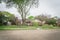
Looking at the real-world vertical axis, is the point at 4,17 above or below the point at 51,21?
above

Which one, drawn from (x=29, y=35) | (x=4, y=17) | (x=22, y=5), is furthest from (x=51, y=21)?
(x=4, y=17)

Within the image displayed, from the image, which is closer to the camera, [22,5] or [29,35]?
[29,35]

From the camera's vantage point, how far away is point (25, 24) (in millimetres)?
3375

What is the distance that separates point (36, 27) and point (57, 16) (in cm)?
53

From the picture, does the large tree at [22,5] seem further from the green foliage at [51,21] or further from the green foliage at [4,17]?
the green foliage at [51,21]

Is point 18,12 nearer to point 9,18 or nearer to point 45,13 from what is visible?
point 9,18

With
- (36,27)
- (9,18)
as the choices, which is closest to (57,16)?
(36,27)

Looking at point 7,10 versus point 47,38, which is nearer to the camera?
point 47,38

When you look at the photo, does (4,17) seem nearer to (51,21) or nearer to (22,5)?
(22,5)

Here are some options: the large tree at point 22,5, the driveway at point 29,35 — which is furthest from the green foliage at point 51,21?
the large tree at point 22,5

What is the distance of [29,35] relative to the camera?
3176mm

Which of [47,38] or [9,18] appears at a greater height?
[9,18]

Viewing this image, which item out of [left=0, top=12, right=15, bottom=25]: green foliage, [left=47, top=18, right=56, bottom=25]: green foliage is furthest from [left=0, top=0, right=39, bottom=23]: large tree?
[left=47, top=18, right=56, bottom=25]: green foliage

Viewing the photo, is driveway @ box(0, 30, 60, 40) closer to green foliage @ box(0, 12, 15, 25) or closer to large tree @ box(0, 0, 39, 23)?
green foliage @ box(0, 12, 15, 25)
